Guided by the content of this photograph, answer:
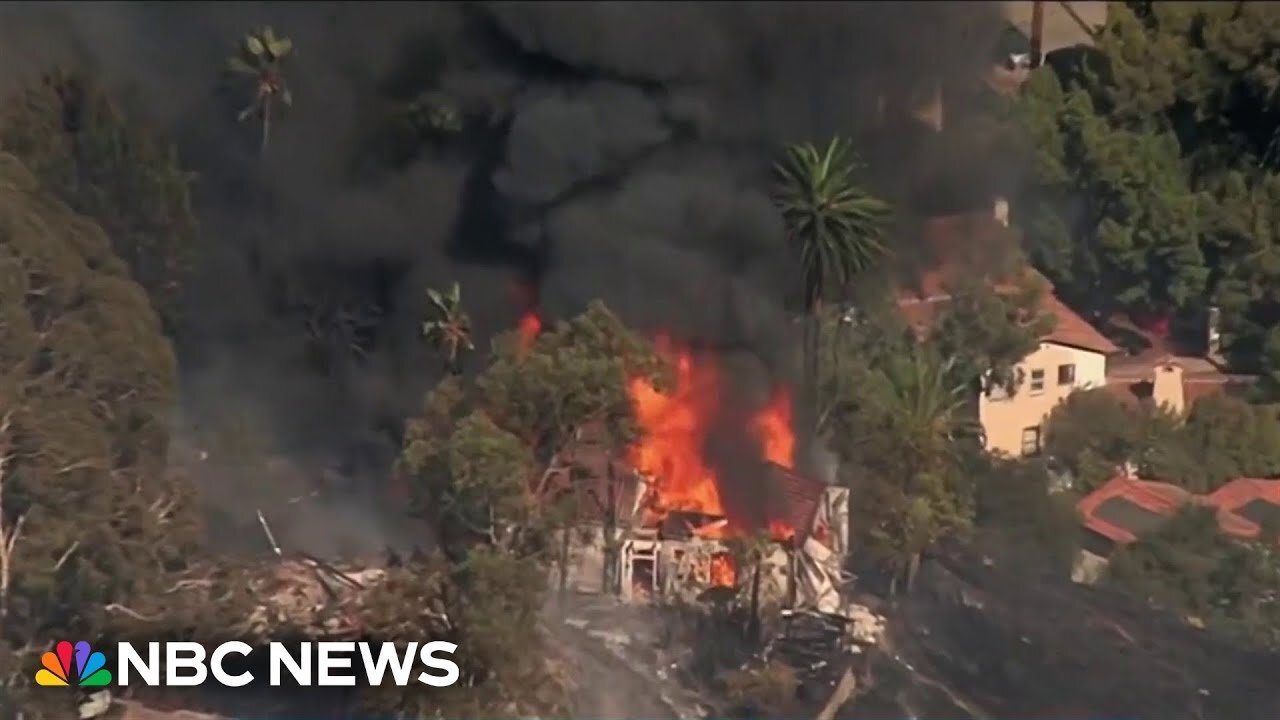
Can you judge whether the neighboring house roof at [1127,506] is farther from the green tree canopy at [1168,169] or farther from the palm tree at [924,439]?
the green tree canopy at [1168,169]

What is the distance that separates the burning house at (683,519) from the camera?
8.11 meters

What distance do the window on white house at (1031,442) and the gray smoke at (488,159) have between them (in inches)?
50.5

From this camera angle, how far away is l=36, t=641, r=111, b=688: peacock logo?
7730 millimetres

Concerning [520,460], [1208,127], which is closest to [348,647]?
[520,460]

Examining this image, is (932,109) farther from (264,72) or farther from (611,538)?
(264,72)

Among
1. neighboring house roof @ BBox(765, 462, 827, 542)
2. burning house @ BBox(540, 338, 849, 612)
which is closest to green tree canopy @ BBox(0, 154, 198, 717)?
burning house @ BBox(540, 338, 849, 612)

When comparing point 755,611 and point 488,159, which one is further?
point 488,159

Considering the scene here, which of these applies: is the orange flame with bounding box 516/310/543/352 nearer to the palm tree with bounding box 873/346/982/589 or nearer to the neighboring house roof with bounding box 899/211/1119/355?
the palm tree with bounding box 873/346/982/589

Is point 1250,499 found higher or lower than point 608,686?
higher

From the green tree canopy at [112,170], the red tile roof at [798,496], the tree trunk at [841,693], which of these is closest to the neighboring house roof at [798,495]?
the red tile roof at [798,496]

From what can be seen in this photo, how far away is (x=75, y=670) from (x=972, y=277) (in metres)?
4.83

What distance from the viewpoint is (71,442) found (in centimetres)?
786

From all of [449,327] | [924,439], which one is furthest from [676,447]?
[449,327]

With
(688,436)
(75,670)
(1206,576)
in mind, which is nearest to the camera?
(75,670)
